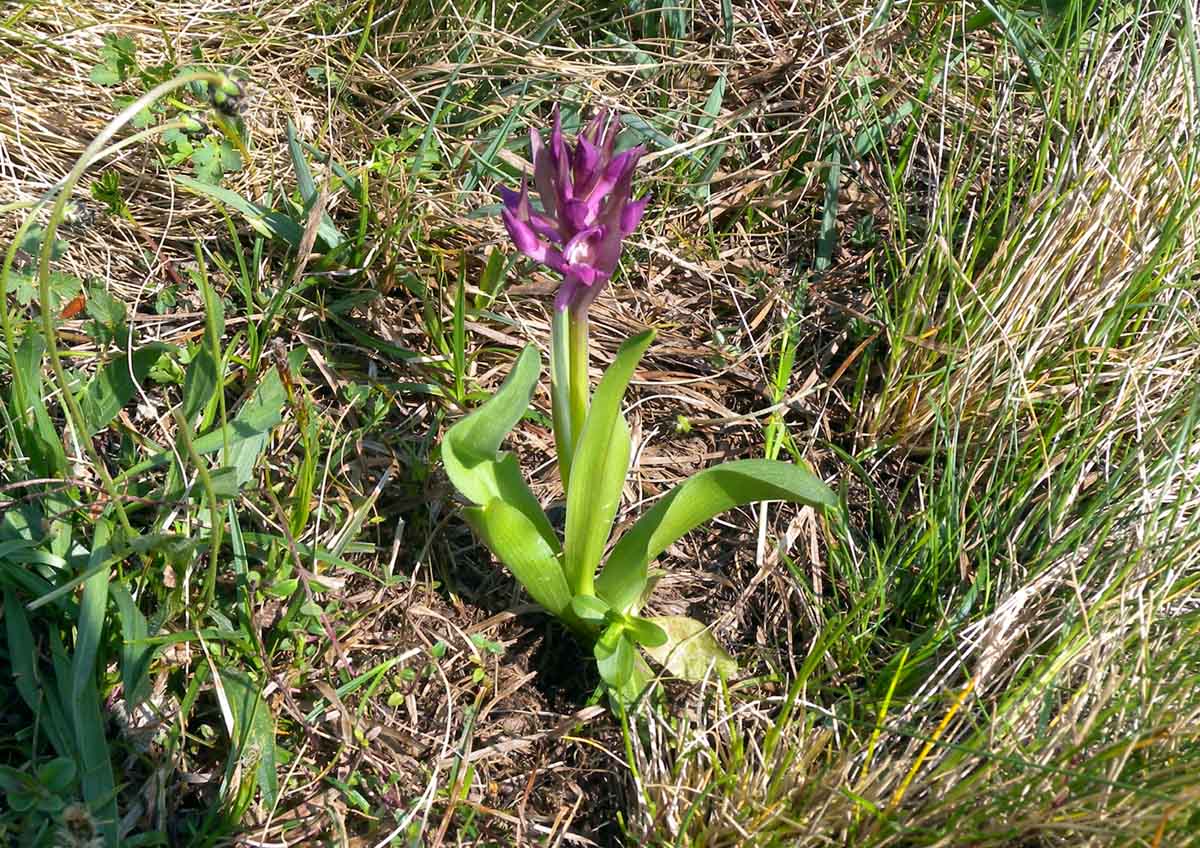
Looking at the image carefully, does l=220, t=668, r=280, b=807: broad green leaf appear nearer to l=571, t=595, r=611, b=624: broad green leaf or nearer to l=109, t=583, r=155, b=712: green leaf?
l=109, t=583, r=155, b=712: green leaf

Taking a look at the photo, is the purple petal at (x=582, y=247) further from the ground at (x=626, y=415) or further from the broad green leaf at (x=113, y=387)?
the broad green leaf at (x=113, y=387)

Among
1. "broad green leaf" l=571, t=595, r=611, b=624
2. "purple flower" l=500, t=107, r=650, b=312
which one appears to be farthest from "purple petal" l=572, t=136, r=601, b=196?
"broad green leaf" l=571, t=595, r=611, b=624

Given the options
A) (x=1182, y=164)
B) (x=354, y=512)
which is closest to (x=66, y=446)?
(x=354, y=512)

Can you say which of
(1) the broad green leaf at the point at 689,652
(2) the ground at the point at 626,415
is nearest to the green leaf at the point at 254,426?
(2) the ground at the point at 626,415

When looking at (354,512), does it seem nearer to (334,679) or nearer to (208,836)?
(334,679)

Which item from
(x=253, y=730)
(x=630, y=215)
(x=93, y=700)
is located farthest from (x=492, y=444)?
(x=93, y=700)

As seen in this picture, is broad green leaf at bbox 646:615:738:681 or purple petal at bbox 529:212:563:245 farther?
broad green leaf at bbox 646:615:738:681
